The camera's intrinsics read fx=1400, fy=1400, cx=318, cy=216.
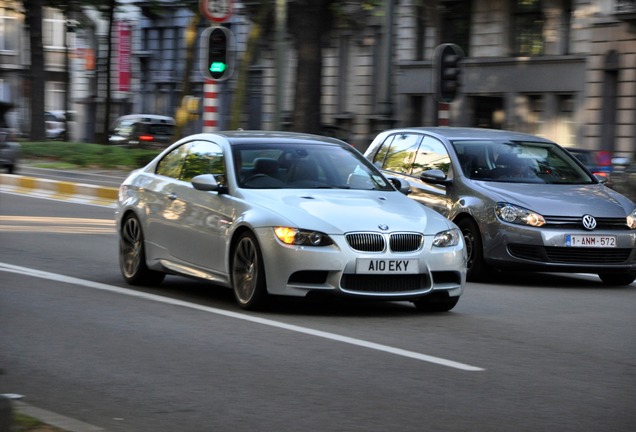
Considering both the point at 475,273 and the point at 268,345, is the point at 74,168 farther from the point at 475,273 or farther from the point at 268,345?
the point at 268,345

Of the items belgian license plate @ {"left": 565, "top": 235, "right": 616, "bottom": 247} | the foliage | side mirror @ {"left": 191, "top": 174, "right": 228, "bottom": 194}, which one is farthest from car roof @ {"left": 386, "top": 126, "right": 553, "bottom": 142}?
the foliage

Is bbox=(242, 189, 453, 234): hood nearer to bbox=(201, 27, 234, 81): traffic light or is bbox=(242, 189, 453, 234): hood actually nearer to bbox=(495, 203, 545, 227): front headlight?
bbox=(495, 203, 545, 227): front headlight

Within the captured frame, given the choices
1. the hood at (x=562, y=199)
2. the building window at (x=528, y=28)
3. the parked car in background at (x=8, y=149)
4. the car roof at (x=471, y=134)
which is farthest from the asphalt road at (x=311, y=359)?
the building window at (x=528, y=28)

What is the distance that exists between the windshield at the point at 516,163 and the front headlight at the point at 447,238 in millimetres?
3387

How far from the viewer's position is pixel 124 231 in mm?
12242

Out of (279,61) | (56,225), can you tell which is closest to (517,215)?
(56,225)

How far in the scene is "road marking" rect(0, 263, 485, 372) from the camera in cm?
817

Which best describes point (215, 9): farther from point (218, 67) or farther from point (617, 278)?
point (617, 278)

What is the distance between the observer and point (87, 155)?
37.4 m

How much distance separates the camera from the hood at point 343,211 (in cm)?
986

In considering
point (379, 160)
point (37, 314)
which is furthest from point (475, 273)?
point (37, 314)

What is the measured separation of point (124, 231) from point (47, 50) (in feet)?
240

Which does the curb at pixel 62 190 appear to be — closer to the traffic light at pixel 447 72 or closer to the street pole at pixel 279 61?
the street pole at pixel 279 61

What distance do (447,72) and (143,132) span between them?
98.8 ft
